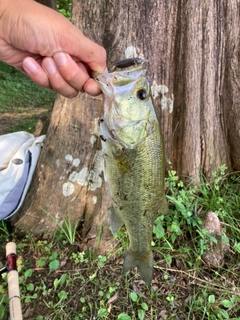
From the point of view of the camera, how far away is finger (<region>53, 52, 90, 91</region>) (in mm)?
1947

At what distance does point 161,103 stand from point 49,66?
118 centimetres

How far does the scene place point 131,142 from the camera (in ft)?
Result: 6.01

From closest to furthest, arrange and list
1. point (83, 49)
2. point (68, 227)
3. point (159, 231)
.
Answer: point (83, 49)
point (159, 231)
point (68, 227)

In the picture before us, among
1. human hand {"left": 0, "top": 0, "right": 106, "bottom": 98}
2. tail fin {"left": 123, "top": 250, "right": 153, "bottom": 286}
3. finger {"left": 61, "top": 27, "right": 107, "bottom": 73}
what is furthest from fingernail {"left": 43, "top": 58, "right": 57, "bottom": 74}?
tail fin {"left": 123, "top": 250, "right": 153, "bottom": 286}

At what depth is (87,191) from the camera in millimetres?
3113

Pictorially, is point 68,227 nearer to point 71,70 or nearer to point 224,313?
point 224,313

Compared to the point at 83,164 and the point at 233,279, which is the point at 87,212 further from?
the point at 233,279

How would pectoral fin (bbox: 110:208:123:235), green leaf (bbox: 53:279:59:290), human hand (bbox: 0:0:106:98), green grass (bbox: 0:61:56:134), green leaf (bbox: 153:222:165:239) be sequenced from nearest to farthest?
human hand (bbox: 0:0:106:98) → pectoral fin (bbox: 110:208:123:235) → green leaf (bbox: 53:279:59:290) → green leaf (bbox: 153:222:165:239) → green grass (bbox: 0:61:56:134)

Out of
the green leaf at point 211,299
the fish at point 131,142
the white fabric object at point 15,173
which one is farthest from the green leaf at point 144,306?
the white fabric object at point 15,173

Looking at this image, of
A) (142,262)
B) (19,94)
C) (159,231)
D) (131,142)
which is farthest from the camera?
(19,94)

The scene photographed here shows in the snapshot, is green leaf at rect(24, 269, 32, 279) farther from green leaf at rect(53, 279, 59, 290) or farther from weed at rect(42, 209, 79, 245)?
weed at rect(42, 209, 79, 245)

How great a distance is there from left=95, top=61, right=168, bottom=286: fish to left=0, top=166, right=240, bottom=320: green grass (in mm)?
1140

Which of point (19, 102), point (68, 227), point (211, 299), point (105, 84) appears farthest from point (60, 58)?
point (19, 102)

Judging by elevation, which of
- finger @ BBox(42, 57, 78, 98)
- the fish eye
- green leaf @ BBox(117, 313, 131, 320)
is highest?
finger @ BBox(42, 57, 78, 98)
